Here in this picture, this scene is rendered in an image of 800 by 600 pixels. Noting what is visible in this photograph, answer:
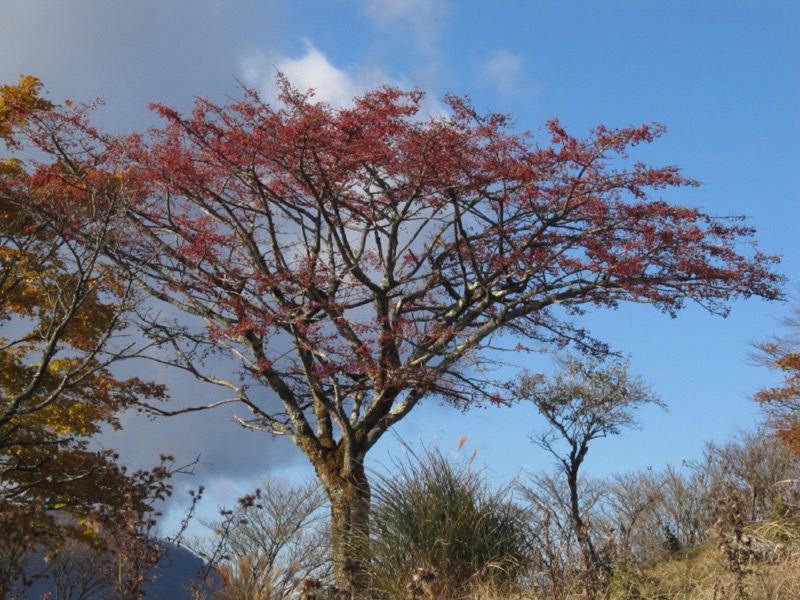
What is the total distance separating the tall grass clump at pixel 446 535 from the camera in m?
7.99

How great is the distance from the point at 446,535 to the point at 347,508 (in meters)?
2.91

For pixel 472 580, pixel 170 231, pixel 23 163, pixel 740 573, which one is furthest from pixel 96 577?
pixel 740 573

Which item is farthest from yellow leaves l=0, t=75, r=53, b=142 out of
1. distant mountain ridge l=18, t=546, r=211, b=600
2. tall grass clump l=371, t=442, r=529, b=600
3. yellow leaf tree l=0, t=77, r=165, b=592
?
tall grass clump l=371, t=442, r=529, b=600

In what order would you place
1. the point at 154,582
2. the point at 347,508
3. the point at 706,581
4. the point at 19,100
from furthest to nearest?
the point at 19,100 → the point at 347,508 → the point at 706,581 → the point at 154,582

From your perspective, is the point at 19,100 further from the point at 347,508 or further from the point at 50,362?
the point at 347,508

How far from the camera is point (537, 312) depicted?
13.6 metres

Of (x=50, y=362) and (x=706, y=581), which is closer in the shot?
(x=706, y=581)

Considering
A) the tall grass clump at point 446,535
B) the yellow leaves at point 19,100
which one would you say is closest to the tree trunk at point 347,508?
the tall grass clump at point 446,535

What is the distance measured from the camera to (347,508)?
10844 mm

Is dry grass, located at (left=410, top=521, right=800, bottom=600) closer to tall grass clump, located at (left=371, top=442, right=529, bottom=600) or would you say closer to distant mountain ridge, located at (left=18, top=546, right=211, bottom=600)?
tall grass clump, located at (left=371, top=442, right=529, bottom=600)

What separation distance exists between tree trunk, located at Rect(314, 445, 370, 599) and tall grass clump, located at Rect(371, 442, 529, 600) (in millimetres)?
295

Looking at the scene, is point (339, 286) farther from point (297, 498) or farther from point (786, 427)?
point (786, 427)

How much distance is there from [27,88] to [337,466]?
10.3 metres

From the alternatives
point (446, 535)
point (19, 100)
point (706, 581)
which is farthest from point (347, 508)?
point (19, 100)
